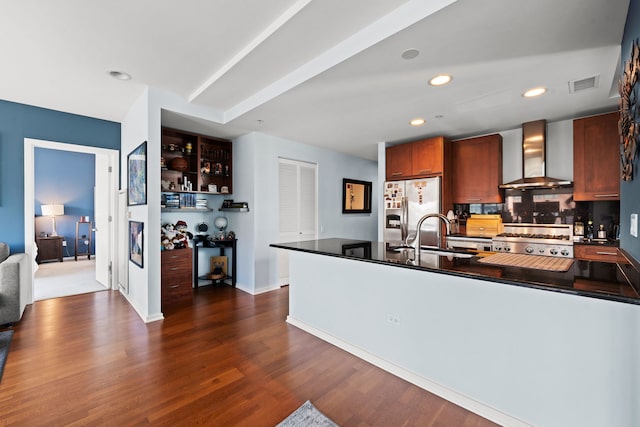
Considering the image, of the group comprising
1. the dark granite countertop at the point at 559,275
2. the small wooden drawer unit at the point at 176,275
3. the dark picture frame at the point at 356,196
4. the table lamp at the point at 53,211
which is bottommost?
the small wooden drawer unit at the point at 176,275

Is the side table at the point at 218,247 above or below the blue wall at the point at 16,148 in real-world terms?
below

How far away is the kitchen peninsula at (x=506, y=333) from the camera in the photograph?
4.42ft

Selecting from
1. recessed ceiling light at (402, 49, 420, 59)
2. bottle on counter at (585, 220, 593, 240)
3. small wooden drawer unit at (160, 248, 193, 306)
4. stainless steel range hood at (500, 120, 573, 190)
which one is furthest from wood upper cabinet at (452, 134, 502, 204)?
small wooden drawer unit at (160, 248, 193, 306)

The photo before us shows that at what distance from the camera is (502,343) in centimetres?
166

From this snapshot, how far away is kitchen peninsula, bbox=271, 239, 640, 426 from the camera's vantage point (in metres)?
1.35

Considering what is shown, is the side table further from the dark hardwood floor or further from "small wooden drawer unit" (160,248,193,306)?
the dark hardwood floor

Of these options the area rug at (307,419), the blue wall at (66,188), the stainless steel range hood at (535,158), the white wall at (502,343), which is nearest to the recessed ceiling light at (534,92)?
the stainless steel range hood at (535,158)

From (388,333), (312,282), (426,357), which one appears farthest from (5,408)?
(426,357)

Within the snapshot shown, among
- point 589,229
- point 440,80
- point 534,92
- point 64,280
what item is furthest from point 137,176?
point 589,229

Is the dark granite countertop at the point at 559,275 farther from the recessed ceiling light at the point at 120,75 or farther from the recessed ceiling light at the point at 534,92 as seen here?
the recessed ceiling light at the point at 120,75

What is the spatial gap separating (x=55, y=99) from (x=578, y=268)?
5.29 meters

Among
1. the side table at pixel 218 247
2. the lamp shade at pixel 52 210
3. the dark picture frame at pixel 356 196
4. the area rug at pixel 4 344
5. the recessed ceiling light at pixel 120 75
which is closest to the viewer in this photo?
the area rug at pixel 4 344

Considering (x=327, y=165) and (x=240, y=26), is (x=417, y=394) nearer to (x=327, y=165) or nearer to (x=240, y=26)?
(x=240, y=26)

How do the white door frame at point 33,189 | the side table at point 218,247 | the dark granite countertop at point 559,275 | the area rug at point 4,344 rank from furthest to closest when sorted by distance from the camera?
the side table at point 218,247 → the white door frame at point 33,189 → the area rug at point 4,344 → the dark granite countertop at point 559,275
